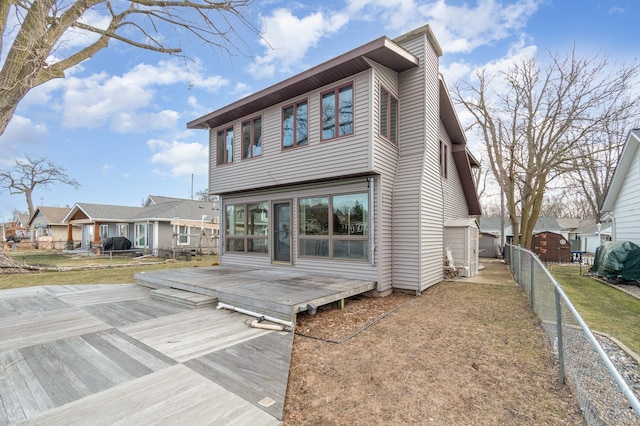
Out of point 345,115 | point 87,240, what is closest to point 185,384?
point 345,115

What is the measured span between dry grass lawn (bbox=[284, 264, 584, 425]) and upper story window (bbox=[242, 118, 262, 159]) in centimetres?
560

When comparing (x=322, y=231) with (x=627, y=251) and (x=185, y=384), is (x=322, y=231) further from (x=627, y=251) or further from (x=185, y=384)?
(x=627, y=251)

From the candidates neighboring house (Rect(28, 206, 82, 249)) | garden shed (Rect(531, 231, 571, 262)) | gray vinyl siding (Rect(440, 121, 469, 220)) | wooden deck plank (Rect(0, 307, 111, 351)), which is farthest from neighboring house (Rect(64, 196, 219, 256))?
garden shed (Rect(531, 231, 571, 262))

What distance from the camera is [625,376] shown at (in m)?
3.55

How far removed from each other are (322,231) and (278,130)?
3.24m

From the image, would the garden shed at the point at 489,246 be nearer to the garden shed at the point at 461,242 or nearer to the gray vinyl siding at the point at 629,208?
the gray vinyl siding at the point at 629,208

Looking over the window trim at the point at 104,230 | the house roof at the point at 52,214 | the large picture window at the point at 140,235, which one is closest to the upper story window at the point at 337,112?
the large picture window at the point at 140,235

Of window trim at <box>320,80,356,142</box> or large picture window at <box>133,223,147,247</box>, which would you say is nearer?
window trim at <box>320,80,356,142</box>

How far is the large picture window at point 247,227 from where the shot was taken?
30.9 feet

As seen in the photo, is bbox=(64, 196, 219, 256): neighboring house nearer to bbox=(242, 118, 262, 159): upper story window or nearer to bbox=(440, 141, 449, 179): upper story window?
bbox=(242, 118, 262, 159): upper story window

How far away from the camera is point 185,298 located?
19.2 ft

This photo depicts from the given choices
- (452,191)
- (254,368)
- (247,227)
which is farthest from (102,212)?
(254,368)

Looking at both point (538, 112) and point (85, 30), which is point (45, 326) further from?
point (538, 112)

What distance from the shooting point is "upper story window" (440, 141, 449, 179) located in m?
10.5
